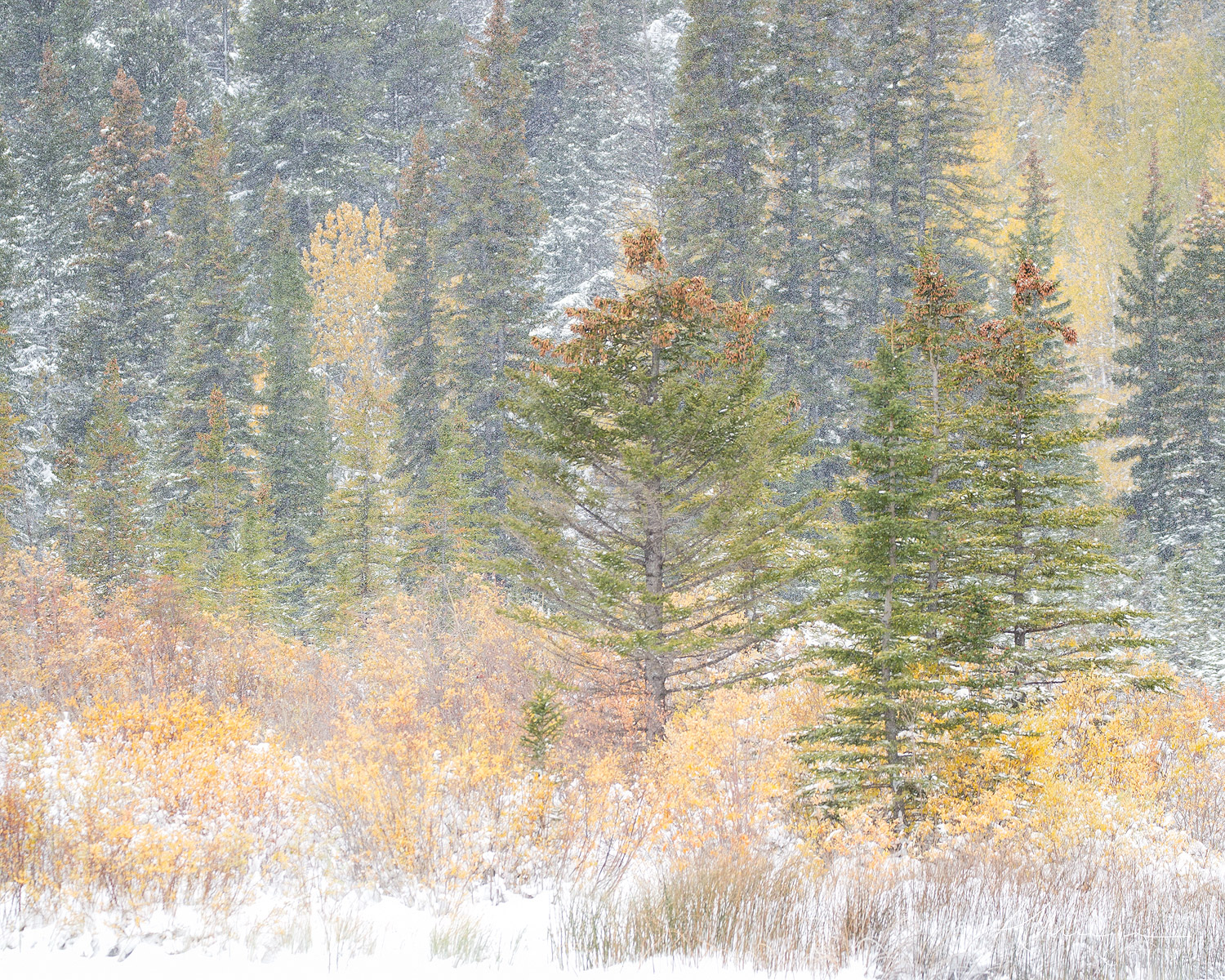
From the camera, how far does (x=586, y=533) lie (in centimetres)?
1254

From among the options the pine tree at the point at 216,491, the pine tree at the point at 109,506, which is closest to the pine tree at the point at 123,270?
the pine tree at the point at 109,506

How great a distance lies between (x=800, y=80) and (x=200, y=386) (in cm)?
2455

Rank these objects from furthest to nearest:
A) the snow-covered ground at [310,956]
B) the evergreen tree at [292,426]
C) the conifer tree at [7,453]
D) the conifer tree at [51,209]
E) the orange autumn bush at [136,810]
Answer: the conifer tree at [51,209], the evergreen tree at [292,426], the conifer tree at [7,453], the orange autumn bush at [136,810], the snow-covered ground at [310,956]

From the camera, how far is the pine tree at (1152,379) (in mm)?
32125

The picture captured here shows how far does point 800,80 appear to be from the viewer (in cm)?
2714

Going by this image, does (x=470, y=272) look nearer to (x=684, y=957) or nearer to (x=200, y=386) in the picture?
(x=200, y=386)

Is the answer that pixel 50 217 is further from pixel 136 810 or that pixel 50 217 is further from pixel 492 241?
pixel 136 810

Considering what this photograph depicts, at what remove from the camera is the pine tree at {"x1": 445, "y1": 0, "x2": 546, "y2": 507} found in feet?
97.3

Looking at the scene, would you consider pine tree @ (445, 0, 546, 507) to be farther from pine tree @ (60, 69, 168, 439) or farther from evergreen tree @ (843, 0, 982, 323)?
pine tree @ (60, 69, 168, 439)

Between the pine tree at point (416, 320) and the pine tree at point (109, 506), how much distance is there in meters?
8.67

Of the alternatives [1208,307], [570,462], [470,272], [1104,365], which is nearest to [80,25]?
[470,272]

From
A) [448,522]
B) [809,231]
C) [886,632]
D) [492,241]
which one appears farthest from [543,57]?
[886,632]

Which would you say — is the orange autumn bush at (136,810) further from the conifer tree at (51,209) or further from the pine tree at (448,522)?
the conifer tree at (51,209)

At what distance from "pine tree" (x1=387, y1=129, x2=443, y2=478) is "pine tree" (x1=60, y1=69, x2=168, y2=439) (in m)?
11.4
